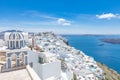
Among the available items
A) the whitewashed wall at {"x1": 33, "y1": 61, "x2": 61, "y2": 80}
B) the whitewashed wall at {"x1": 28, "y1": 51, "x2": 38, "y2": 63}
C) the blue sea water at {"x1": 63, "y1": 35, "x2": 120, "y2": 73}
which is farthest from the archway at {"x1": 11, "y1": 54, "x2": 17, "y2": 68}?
the blue sea water at {"x1": 63, "y1": 35, "x2": 120, "y2": 73}

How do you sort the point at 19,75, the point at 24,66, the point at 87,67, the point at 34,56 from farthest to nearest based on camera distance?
the point at 87,67
the point at 34,56
the point at 24,66
the point at 19,75

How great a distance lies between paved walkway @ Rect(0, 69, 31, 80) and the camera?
951 cm

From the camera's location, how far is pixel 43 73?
11133 mm

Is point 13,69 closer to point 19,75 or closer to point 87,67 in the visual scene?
point 19,75

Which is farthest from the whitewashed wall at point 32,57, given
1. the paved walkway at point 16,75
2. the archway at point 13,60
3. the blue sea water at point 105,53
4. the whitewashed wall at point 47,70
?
the blue sea water at point 105,53

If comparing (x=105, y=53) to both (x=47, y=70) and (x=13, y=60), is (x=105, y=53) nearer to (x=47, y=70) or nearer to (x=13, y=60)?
(x=47, y=70)

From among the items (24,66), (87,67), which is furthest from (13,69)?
(87,67)

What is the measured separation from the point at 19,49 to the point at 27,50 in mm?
622

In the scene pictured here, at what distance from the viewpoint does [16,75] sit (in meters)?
10.1

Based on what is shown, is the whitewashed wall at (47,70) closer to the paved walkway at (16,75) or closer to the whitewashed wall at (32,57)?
the whitewashed wall at (32,57)

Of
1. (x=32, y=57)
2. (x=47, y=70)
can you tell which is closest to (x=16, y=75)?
(x=47, y=70)

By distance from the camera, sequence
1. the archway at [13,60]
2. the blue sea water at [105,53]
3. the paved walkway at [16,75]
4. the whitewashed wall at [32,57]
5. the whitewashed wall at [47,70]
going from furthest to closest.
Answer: the blue sea water at [105,53], the whitewashed wall at [32,57], the archway at [13,60], the whitewashed wall at [47,70], the paved walkway at [16,75]

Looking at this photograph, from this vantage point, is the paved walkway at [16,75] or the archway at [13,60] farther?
the archway at [13,60]

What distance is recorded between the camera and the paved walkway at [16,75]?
9508 mm
